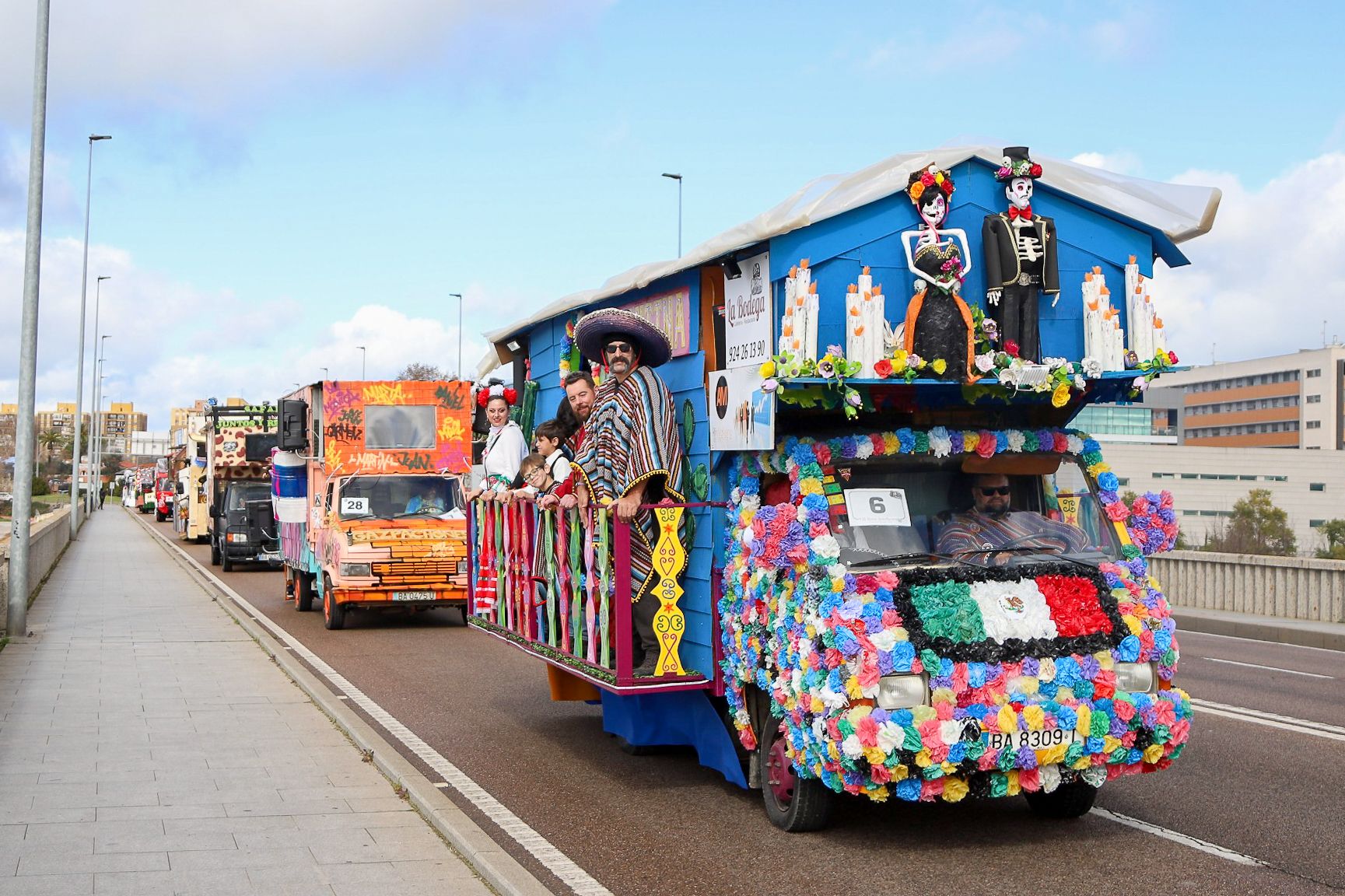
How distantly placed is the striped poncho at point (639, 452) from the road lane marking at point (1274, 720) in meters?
5.32

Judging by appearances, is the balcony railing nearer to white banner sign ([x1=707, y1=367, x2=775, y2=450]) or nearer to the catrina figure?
white banner sign ([x1=707, y1=367, x2=775, y2=450])

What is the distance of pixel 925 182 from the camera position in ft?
23.4

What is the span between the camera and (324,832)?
7.26 m

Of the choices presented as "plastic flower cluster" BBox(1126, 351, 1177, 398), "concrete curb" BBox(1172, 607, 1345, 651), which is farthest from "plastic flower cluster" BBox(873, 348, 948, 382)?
"concrete curb" BBox(1172, 607, 1345, 651)

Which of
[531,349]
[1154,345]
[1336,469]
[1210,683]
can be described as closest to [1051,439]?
[1154,345]

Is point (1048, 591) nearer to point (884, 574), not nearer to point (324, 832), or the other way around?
point (884, 574)

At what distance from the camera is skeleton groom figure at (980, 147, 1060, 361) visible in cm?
720

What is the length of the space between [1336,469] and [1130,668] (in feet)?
320

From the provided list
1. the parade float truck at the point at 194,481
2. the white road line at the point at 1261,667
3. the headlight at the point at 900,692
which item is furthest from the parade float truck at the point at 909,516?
the parade float truck at the point at 194,481

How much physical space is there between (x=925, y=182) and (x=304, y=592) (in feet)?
55.6

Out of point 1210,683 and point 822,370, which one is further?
point 1210,683

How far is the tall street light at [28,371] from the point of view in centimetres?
1695

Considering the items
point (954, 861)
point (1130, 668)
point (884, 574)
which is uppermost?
point (884, 574)

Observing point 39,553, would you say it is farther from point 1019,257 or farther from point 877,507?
point 1019,257
